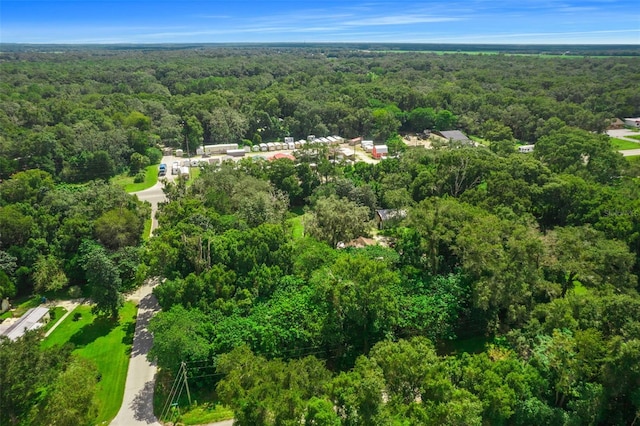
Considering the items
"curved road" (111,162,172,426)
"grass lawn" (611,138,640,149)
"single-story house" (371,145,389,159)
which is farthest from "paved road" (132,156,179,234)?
"grass lawn" (611,138,640,149)

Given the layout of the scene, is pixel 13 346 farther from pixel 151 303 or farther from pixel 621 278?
pixel 621 278

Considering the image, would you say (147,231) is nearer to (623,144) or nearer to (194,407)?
(194,407)

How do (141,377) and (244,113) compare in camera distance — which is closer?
(141,377)

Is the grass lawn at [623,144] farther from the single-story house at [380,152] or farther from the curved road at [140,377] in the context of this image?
the curved road at [140,377]

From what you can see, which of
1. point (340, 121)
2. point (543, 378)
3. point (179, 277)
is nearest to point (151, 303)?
point (179, 277)

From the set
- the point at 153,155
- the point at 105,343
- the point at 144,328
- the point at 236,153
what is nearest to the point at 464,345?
the point at 144,328

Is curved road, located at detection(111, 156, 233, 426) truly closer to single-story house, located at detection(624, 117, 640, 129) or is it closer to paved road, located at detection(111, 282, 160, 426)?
paved road, located at detection(111, 282, 160, 426)
